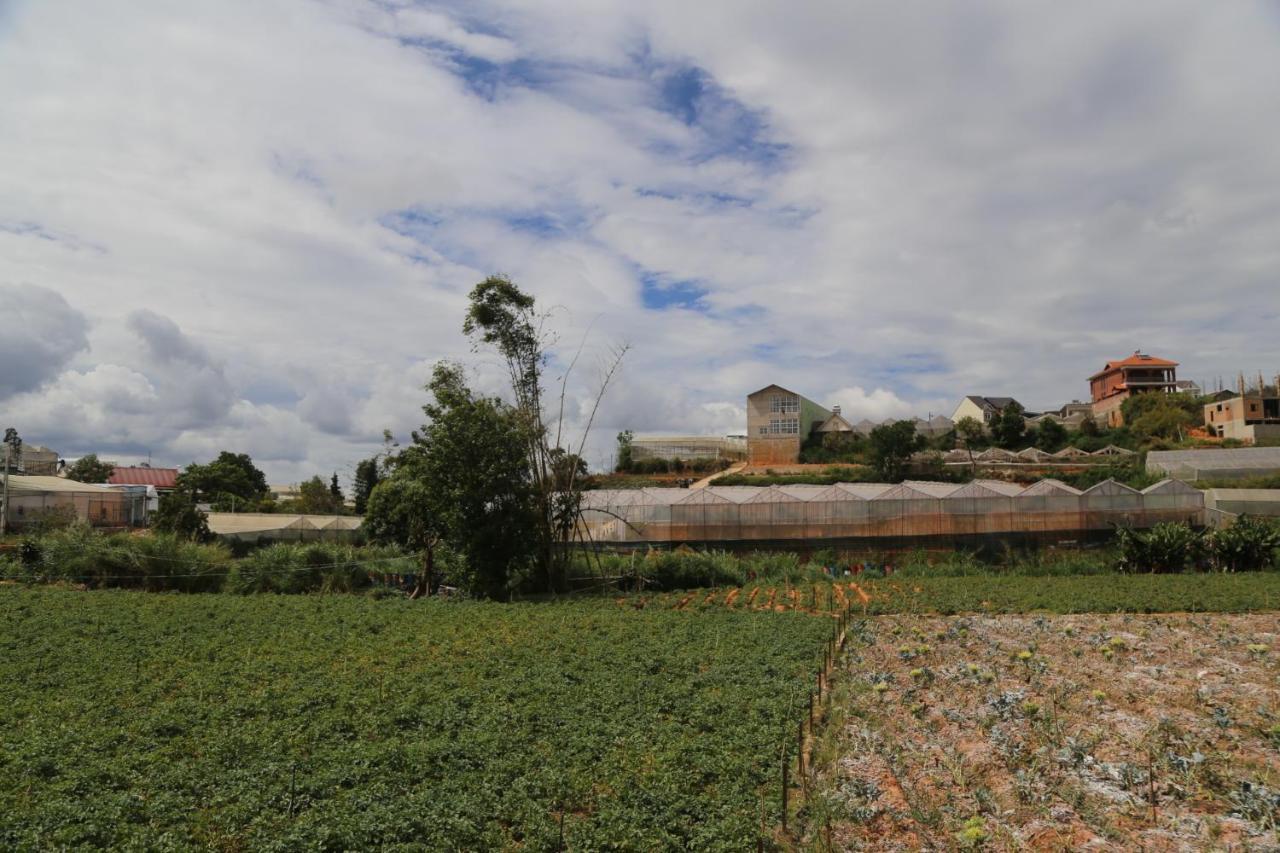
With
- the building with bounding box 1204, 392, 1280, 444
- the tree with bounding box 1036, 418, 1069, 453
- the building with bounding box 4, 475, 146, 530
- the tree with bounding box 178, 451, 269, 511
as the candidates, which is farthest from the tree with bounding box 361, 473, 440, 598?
the building with bounding box 1204, 392, 1280, 444

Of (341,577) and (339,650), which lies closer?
(339,650)

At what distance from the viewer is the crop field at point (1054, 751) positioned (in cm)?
589

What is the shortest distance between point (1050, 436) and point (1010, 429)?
8.55 feet

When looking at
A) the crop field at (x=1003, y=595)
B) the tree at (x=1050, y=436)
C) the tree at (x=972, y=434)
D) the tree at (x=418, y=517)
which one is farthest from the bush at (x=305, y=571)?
the tree at (x=1050, y=436)

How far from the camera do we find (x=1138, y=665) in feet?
34.5

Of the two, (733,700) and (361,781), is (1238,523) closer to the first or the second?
(733,700)

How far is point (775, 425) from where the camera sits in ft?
182

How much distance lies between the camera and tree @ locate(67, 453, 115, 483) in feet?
224

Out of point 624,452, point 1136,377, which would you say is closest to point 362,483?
point 624,452

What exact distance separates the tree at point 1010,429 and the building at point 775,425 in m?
13.8

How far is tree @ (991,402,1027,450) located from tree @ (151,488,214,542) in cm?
4906

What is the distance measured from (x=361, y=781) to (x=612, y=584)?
14.9 m

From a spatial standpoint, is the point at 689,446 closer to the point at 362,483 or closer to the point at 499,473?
the point at 362,483

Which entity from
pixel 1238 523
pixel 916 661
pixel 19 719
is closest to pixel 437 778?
pixel 19 719
